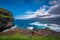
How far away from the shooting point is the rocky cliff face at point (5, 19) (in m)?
3.14

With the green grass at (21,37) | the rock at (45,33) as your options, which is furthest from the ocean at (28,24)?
the green grass at (21,37)

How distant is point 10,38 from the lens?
3.10m

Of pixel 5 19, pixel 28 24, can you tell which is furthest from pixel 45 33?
pixel 5 19

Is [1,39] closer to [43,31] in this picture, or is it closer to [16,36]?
[16,36]

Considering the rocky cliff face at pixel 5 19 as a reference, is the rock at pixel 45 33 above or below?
below

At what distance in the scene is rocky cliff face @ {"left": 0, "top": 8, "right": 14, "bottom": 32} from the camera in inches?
123

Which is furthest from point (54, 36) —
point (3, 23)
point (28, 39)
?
point (3, 23)

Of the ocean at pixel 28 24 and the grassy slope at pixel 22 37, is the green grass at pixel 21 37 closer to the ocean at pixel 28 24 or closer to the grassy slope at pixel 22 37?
the grassy slope at pixel 22 37

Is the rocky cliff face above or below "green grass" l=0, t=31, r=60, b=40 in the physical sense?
above

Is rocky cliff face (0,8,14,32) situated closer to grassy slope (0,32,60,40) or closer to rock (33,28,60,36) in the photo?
grassy slope (0,32,60,40)

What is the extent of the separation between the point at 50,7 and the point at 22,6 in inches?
22.0

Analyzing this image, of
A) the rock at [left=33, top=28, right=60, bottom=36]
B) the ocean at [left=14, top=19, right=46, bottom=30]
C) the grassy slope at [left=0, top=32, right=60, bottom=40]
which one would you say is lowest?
the grassy slope at [left=0, top=32, right=60, bottom=40]

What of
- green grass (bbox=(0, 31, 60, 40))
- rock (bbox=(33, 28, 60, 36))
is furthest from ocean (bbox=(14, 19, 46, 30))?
green grass (bbox=(0, 31, 60, 40))

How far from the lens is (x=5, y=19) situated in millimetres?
3152
